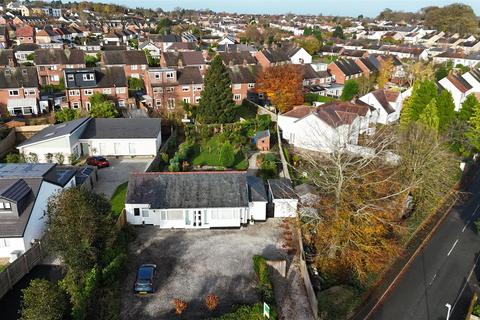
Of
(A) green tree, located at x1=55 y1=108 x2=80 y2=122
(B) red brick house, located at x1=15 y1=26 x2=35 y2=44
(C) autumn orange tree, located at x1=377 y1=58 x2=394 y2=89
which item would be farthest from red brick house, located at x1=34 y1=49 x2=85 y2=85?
(C) autumn orange tree, located at x1=377 y1=58 x2=394 y2=89

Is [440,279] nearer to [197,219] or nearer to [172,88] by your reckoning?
[197,219]

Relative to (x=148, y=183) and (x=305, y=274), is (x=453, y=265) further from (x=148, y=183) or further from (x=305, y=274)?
(x=148, y=183)

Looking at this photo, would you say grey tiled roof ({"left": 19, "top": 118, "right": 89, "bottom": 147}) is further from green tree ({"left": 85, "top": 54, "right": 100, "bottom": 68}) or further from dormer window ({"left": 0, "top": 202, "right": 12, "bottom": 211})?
green tree ({"left": 85, "top": 54, "right": 100, "bottom": 68})

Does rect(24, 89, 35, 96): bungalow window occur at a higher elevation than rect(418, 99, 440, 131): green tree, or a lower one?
higher

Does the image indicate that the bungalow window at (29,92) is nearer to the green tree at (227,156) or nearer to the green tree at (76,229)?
the green tree at (227,156)

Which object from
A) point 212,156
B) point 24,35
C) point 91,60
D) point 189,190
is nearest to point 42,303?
point 189,190

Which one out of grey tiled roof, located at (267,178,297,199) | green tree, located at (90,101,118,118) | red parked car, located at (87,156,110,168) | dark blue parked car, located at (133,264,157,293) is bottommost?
dark blue parked car, located at (133,264,157,293)

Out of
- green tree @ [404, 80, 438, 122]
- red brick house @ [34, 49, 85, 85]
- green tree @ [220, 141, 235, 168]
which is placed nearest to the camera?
green tree @ [220, 141, 235, 168]

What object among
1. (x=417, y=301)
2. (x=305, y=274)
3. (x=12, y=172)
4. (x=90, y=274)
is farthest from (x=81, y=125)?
(x=417, y=301)
